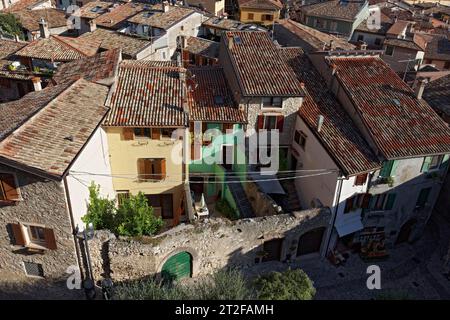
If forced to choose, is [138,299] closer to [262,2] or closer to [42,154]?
[42,154]

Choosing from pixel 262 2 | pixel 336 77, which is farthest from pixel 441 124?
pixel 262 2

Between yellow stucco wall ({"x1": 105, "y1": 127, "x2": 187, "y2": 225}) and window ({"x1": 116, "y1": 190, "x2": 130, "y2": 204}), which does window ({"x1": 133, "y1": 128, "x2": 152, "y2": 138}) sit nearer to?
yellow stucco wall ({"x1": 105, "y1": 127, "x2": 187, "y2": 225})

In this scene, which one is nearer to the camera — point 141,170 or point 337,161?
point 337,161

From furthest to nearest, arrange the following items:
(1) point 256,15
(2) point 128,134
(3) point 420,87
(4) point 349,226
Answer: (1) point 256,15, (3) point 420,87, (4) point 349,226, (2) point 128,134

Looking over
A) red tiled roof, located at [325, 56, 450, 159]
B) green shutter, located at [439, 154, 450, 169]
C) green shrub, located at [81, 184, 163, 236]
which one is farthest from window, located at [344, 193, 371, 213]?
green shrub, located at [81, 184, 163, 236]

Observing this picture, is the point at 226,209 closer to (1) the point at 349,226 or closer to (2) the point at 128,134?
(1) the point at 349,226

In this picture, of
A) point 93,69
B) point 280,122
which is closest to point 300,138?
point 280,122

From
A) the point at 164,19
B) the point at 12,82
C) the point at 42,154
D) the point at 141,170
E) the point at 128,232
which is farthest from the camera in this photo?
the point at 164,19
